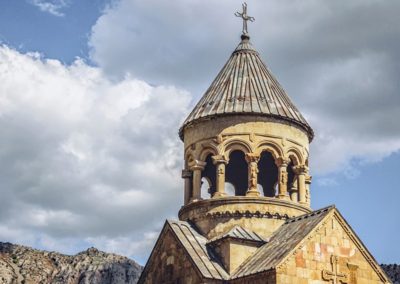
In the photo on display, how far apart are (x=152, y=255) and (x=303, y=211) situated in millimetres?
4071

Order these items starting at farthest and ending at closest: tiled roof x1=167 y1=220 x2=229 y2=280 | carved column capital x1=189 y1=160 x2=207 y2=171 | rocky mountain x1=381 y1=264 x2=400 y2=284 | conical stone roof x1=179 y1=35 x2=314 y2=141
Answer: rocky mountain x1=381 y1=264 x2=400 y2=284
carved column capital x1=189 y1=160 x2=207 y2=171
conical stone roof x1=179 y1=35 x2=314 y2=141
tiled roof x1=167 y1=220 x2=229 y2=280

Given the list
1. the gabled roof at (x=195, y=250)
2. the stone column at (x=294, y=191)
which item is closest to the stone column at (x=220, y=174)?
the gabled roof at (x=195, y=250)

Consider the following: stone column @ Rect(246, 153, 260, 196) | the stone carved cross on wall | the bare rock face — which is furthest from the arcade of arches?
the bare rock face

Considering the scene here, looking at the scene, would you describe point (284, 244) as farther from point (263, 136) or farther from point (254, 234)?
point (263, 136)

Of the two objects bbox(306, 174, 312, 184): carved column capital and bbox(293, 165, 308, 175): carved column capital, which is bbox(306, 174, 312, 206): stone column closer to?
bbox(306, 174, 312, 184): carved column capital

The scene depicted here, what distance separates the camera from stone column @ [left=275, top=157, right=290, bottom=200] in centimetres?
1889

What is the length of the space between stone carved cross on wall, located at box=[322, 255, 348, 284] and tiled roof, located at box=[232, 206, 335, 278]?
2.76 feet

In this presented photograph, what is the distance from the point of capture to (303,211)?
19.1 metres

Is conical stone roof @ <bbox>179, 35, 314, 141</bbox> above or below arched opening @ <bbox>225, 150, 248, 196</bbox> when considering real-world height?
above

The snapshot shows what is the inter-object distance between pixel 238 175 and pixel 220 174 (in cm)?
301

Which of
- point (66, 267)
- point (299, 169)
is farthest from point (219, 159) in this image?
point (66, 267)

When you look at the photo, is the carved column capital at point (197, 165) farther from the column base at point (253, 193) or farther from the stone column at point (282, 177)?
the stone column at point (282, 177)

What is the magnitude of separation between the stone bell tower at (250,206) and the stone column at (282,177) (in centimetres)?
3

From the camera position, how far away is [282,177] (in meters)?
18.9
